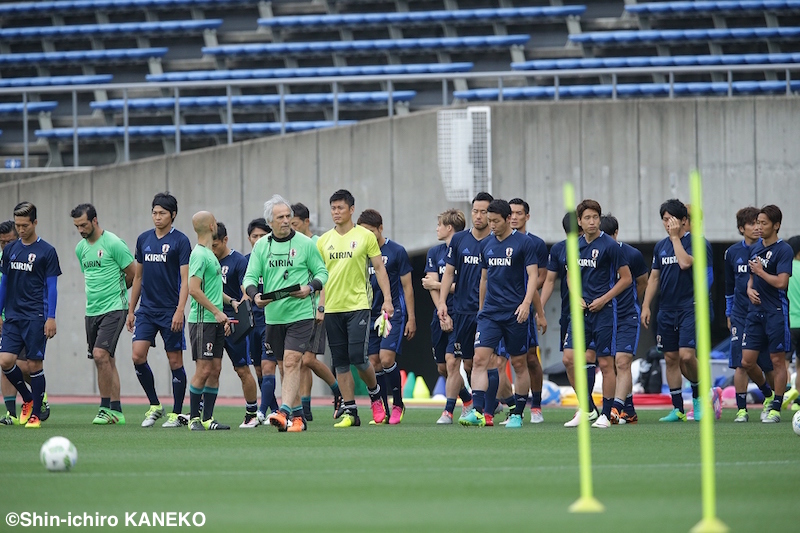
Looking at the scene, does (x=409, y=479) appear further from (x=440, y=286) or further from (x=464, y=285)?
(x=440, y=286)

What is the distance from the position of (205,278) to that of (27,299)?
2.45 m

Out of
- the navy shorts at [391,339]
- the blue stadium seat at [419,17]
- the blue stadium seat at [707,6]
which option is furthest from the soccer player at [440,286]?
the blue stadium seat at [419,17]

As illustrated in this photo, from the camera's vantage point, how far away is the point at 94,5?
27.8m

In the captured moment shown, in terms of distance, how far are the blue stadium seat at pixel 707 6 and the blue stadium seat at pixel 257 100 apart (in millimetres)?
A: 5515

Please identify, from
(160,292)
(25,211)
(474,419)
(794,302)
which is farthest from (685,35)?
(25,211)

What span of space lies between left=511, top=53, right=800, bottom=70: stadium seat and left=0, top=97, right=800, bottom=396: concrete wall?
3639 mm

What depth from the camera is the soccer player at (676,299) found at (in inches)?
511

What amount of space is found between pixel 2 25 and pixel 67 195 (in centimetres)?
988

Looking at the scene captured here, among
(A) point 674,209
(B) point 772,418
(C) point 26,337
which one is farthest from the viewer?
(A) point 674,209

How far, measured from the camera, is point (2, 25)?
1149 inches

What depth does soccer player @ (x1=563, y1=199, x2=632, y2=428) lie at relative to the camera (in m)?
12.3

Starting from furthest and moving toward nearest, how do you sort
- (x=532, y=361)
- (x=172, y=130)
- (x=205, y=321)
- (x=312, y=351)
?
(x=172, y=130), (x=532, y=361), (x=205, y=321), (x=312, y=351)

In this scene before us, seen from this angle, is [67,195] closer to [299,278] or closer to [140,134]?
[140,134]

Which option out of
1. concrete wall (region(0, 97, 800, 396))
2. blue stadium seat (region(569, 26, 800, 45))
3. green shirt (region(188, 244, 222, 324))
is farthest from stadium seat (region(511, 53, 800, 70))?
green shirt (region(188, 244, 222, 324))
